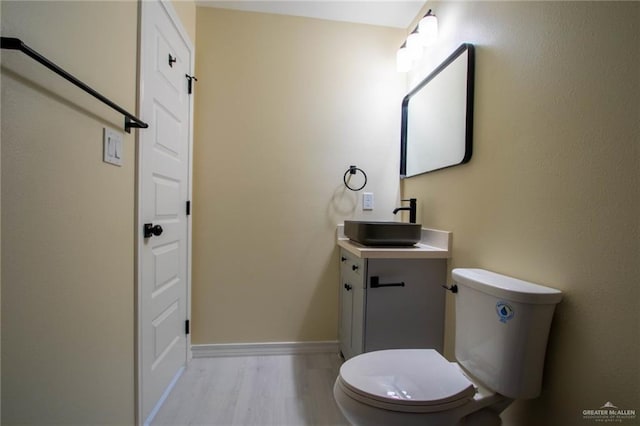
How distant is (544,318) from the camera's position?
0.79m

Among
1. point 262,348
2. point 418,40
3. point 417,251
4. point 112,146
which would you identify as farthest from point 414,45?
point 262,348

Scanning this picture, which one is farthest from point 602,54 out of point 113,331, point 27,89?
point 113,331

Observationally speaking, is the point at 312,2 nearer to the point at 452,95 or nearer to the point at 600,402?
the point at 452,95

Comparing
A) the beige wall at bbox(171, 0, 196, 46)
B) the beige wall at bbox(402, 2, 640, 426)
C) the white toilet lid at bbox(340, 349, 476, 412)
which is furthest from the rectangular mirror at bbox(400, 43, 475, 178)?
the beige wall at bbox(171, 0, 196, 46)

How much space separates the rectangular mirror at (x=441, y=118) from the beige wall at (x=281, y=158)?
0.53 ft

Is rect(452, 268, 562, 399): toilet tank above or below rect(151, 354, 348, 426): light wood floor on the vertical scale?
above

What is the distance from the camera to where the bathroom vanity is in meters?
1.34

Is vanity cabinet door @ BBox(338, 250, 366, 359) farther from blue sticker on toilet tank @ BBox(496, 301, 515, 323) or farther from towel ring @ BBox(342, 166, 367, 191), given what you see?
blue sticker on toilet tank @ BBox(496, 301, 515, 323)

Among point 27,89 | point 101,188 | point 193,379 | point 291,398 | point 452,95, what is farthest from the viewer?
point 193,379

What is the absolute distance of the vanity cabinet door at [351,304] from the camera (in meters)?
1.38

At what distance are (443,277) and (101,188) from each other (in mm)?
1579

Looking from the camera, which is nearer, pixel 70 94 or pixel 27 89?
pixel 27 89

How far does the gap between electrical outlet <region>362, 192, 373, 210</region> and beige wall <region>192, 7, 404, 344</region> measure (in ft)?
0.18

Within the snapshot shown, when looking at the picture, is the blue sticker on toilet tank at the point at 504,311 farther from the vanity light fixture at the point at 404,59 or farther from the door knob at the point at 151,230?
the vanity light fixture at the point at 404,59
